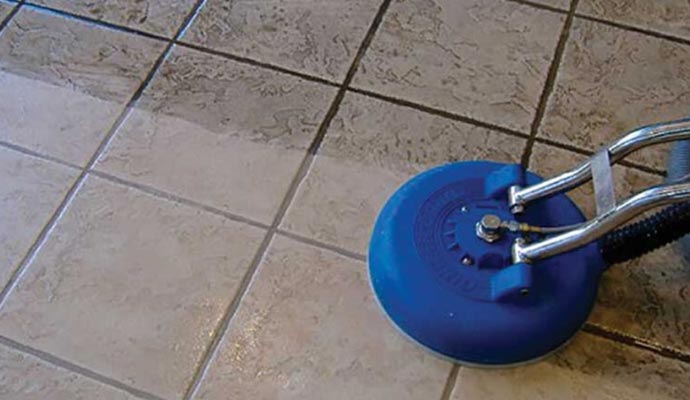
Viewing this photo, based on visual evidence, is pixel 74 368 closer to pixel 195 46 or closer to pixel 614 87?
pixel 195 46

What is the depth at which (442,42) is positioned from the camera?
1237mm

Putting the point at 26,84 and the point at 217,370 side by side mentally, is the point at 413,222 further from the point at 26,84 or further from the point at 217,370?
the point at 26,84

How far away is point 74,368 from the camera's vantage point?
3.18 feet

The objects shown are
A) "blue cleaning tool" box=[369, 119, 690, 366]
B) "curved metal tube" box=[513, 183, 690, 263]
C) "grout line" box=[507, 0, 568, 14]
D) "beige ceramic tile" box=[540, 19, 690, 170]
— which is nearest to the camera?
"curved metal tube" box=[513, 183, 690, 263]

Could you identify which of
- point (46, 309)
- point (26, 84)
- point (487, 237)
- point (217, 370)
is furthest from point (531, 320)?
point (26, 84)

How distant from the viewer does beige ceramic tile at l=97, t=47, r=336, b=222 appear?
1107 mm

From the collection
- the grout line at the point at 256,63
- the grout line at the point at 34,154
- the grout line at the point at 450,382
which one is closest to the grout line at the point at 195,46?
the grout line at the point at 256,63

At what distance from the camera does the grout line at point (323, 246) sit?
104 cm

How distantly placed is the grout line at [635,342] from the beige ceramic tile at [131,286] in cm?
41

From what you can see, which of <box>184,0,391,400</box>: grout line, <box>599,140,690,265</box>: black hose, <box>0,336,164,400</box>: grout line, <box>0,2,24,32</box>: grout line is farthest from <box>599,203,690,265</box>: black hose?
<box>0,2,24,32</box>: grout line

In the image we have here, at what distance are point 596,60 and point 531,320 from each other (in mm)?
463

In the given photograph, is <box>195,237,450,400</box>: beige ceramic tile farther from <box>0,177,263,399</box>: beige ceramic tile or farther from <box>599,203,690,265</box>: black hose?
<box>599,203,690,265</box>: black hose

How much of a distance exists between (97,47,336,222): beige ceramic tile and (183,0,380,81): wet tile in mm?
31

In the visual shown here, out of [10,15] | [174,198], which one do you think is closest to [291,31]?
[174,198]
